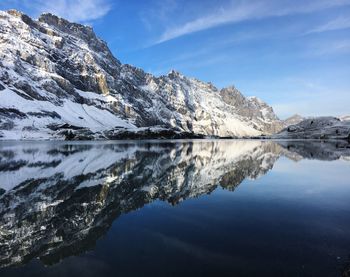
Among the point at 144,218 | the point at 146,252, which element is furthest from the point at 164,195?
the point at 146,252

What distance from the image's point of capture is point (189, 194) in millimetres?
33156

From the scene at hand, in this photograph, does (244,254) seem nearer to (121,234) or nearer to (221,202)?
(121,234)

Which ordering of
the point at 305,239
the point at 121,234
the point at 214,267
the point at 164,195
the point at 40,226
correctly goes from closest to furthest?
the point at 214,267
the point at 305,239
the point at 121,234
the point at 40,226
the point at 164,195

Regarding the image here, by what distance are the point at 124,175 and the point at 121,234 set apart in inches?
990

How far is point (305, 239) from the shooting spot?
18.7 meters

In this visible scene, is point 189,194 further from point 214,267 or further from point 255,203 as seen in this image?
point 214,267

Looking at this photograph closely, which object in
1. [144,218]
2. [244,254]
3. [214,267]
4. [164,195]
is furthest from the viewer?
[164,195]

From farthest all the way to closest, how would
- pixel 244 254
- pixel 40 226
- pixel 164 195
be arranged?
pixel 164 195, pixel 40 226, pixel 244 254

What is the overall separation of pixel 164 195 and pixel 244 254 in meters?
16.5

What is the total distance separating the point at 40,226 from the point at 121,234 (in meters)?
5.61

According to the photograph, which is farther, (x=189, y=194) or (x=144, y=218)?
(x=189, y=194)

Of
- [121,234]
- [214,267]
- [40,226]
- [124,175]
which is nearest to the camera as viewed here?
[214,267]

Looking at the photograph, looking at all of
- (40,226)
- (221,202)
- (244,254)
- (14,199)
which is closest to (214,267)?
(244,254)

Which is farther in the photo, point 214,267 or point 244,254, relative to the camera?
point 244,254
